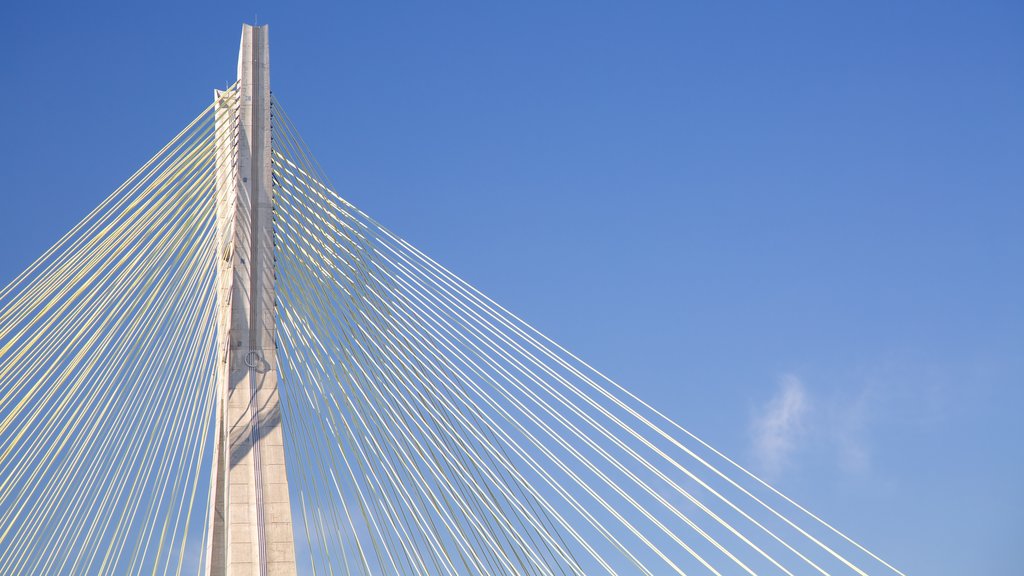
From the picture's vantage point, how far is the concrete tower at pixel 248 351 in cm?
2008

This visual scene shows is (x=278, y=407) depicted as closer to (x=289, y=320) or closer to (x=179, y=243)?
(x=289, y=320)

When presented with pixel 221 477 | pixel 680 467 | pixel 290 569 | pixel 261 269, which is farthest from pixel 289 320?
pixel 680 467

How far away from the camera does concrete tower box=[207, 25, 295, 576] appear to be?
20.1 meters

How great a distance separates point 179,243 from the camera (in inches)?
862

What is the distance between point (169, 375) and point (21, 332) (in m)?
2.43

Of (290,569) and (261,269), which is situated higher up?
(261,269)

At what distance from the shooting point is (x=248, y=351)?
69.4 feet

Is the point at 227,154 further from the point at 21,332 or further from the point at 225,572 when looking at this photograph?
the point at 225,572

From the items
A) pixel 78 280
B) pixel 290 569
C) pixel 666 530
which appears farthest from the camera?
pixel 78 280

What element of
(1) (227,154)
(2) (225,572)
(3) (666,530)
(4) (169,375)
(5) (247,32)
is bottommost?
(2) (225,572)

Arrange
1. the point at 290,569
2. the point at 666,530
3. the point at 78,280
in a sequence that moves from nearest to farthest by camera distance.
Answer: the point at 666,530, the point at 290,569, the point at 78,280

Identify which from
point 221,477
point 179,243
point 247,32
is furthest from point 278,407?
point 247,32

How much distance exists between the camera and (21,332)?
20531 mm

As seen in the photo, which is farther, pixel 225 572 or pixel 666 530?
pixel 225 572
